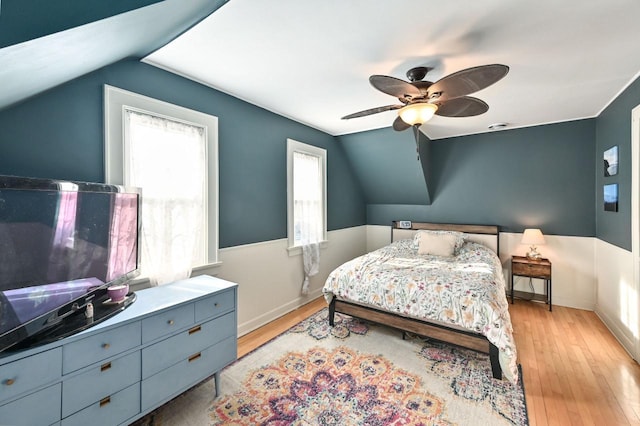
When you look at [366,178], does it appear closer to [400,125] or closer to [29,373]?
[400,125]

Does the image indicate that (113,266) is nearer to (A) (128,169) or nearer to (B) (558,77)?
(A) (128,169)

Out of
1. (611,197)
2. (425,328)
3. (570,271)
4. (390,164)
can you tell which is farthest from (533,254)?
(425,328)

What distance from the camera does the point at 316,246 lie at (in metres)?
3.85

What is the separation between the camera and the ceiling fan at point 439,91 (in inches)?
62.4

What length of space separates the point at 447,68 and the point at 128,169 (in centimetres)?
259

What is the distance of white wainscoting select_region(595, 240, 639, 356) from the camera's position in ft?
8.05

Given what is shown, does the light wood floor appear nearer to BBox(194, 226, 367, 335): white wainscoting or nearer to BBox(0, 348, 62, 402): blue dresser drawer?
BBox(194, 226, 367, 335): white wainscoting

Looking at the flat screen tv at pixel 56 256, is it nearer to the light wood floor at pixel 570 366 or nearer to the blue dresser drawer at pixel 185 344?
the blue dresser drawer at pixel 185 344

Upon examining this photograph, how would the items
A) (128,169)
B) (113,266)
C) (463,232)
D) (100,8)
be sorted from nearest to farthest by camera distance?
(100,8) < (113,266) < (128,169) < (463,232)

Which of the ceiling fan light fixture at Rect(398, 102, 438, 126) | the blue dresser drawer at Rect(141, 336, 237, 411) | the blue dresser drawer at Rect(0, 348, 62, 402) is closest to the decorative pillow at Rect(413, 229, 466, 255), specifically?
the ceiling fan light fixture at Rect(398, 102, 438, 126)

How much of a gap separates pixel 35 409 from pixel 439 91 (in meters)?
2.74

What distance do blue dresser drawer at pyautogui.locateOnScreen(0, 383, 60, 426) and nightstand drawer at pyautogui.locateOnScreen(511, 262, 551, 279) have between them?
15.1 ft

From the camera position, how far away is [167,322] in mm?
1646

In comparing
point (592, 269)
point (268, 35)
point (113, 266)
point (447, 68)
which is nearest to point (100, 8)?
point (268, 35)
